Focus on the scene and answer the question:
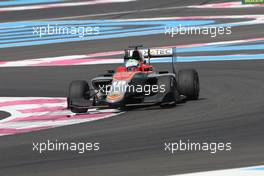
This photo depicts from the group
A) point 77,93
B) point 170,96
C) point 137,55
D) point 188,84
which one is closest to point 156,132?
point 170,96

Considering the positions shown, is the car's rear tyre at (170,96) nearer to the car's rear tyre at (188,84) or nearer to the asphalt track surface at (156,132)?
the asphalt track surface at (156,132)

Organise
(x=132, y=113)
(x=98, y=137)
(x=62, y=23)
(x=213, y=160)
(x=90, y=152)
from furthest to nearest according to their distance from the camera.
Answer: (x=62, y=23) → (x=132, y=113) → (x=98, y=137) → (x=90, y=152) → (x=213, y=160)

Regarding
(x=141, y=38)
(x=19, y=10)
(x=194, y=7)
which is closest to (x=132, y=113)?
(x=141, y=38)

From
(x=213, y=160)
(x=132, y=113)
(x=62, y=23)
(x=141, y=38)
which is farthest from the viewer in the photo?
(x=62, y=23)

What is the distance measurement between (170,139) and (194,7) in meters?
21.5

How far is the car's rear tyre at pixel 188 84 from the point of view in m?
15.0

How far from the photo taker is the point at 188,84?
14969mm

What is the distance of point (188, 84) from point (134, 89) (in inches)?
46.3

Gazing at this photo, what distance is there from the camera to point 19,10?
112 feet

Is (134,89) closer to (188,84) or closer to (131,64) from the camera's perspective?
(131,64)

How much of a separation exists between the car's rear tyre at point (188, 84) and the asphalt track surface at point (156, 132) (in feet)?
0.75

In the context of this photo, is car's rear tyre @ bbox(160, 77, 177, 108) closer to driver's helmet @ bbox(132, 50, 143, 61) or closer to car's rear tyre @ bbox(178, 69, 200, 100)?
car's rear tyre @ bbox(178, 69, 200, 100)

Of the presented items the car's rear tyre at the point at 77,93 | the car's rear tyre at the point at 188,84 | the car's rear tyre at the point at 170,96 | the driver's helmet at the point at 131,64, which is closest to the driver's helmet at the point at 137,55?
the driver's helmet at the point at 131,64

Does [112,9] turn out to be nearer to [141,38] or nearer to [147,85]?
[141,38]
